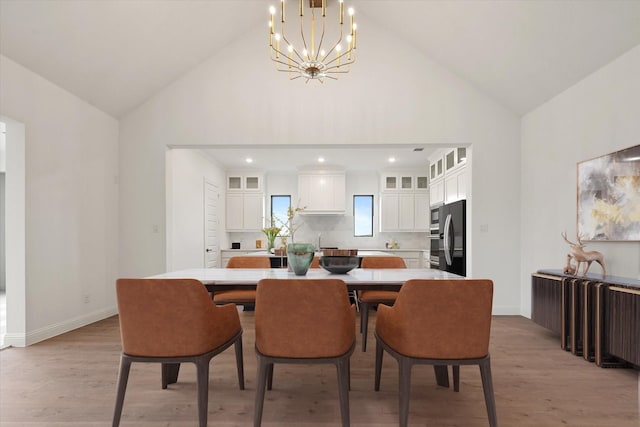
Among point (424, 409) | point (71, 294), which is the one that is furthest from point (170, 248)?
point (424, 409)

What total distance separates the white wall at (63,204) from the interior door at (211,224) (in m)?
Answer: 2.10

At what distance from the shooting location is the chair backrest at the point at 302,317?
1.68m

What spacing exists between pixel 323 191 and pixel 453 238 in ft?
10.7

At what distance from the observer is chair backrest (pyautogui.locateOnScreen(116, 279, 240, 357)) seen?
67.1 inches

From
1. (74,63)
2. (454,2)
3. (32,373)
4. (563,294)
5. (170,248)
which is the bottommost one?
(32,373)

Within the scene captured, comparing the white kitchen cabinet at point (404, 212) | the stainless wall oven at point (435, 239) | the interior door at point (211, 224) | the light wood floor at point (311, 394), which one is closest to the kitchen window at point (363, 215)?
the white kitchen cabinet at point (404, 212)

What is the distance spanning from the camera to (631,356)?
236cm

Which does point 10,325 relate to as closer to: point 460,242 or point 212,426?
point 212,426

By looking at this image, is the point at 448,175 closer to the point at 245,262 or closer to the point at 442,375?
the point at 245,262

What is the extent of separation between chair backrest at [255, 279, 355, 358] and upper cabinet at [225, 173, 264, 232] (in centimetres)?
604

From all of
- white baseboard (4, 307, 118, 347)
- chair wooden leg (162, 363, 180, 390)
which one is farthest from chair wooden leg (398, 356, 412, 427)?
white baseboard (4, 307, 118, 347)

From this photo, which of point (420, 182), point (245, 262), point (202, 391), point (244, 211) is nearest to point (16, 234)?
point (245, 262)

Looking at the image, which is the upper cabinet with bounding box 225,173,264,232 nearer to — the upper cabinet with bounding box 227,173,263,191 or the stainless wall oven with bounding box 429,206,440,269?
the upper cabinet with bounding box 227,173,263,191

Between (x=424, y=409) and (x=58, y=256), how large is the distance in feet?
12.0
